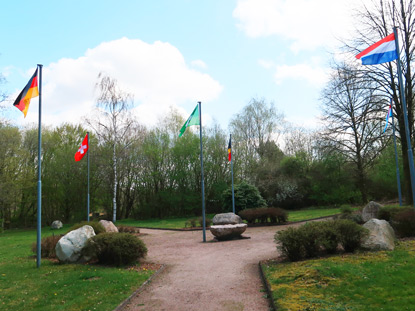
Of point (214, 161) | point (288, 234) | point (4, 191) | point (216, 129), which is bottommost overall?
point (288, 234)

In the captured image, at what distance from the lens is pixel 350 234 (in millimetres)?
8703

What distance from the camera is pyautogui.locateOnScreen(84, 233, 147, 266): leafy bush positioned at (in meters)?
9.58

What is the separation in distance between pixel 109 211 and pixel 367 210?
1247 inches

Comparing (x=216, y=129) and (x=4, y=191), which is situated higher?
(x=216, y=129)

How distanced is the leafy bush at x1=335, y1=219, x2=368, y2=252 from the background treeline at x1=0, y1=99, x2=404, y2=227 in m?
22.0

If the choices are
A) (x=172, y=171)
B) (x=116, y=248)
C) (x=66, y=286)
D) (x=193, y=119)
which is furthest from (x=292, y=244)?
(x=172, y=171)

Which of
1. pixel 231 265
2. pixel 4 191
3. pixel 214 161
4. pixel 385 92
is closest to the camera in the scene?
pixel 231 265

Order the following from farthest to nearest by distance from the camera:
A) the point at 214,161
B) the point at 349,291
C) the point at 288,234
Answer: the point at 214,161 < the point at 288,234 < the point at 349,291

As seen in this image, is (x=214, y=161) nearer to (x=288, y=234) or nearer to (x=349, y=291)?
(x=288, y=234)

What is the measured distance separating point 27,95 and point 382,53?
12220 millimetres

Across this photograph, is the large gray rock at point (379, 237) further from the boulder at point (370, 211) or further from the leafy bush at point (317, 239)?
the boulder at point (370, 211)

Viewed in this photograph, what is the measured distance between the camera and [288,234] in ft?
28.4

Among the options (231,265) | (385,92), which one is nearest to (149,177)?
(385,92)

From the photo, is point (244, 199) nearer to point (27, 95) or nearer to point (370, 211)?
point (370, 211)
